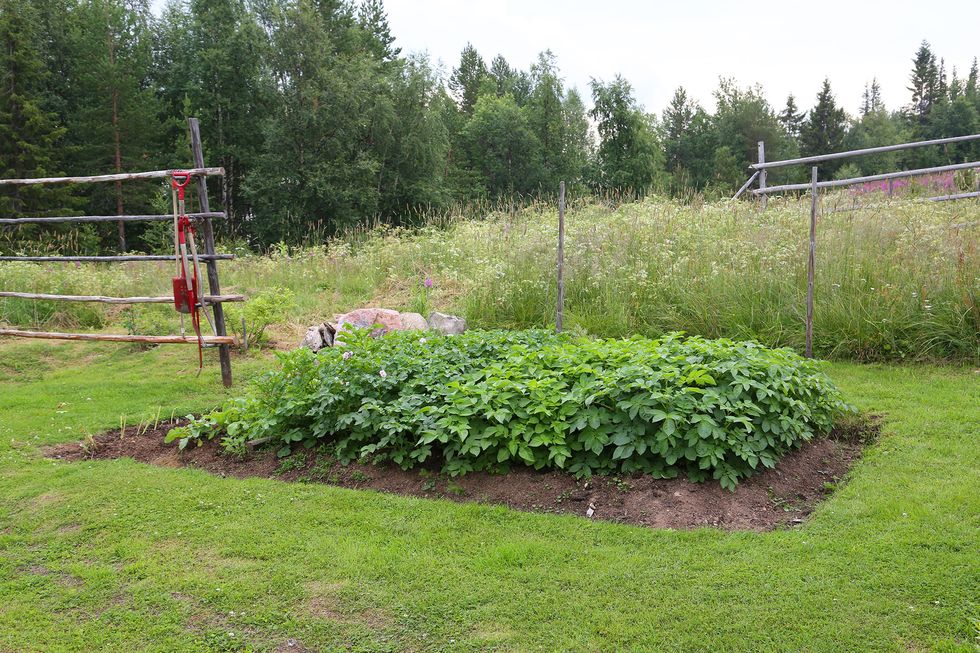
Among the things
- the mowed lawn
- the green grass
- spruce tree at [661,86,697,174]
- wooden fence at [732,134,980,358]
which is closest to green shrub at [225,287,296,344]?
the green grass

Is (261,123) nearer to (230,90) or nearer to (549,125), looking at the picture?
(230,90)

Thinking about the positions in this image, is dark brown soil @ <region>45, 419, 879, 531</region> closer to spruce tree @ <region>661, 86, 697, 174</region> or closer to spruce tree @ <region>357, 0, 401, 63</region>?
spruce tree @ <region>357, 0, 401, 63</region>

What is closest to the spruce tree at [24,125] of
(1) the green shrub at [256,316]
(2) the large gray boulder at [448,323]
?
(1) the green shrub at [256,316]

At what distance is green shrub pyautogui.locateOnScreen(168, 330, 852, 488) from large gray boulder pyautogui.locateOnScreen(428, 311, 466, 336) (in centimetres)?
294

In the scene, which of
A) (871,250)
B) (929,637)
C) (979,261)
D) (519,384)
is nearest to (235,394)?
(519,384)

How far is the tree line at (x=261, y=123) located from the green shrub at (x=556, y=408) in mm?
17346

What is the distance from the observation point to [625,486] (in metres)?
3.48

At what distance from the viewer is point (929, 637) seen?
2.31 m

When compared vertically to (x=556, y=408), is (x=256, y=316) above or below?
above

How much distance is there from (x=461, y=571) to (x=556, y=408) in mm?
1134

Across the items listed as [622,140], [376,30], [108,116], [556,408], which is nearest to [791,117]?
[622,140]

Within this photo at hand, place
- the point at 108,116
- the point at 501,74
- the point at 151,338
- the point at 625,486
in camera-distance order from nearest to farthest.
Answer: the point at 625,486 < the point at 151,338 < the point at 108,116 < the point at 501,74

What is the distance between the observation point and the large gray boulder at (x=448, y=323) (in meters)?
7.60

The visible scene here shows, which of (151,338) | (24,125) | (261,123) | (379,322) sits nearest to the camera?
(151,338)
